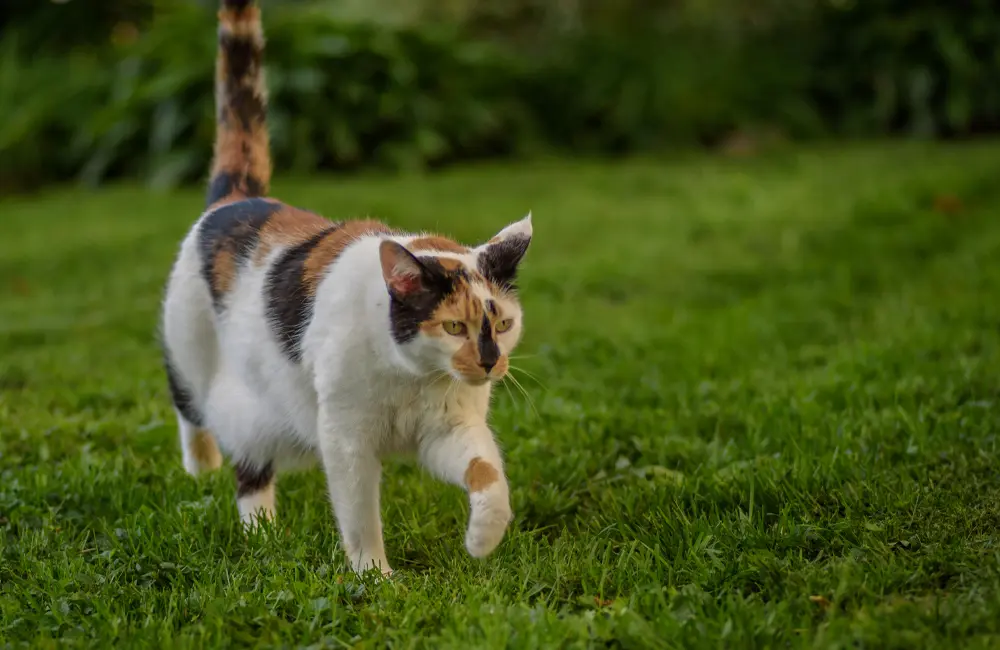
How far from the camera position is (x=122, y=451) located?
4.09 m

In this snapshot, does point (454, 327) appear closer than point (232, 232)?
Yes

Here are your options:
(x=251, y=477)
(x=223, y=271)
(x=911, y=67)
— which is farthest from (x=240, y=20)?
(x=911, y=67)

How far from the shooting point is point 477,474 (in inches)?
113

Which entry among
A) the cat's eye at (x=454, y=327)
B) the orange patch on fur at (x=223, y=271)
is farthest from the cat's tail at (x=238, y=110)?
the cat's eye at (x=454, y=327)

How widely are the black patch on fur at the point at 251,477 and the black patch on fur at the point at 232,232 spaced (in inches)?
20.4

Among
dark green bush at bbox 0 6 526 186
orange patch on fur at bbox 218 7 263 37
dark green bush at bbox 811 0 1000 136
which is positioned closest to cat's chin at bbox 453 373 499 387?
orange patch on fur at bbox 218 7 263 37

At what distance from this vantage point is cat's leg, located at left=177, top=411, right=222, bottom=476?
3875mm

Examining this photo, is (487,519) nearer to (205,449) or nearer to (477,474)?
(477,474)

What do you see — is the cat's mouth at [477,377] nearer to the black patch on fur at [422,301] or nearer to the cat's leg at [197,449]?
the black patch on fur at [422,301]

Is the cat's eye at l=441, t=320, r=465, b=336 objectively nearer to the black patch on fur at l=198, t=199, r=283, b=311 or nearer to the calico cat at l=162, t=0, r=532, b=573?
the calico cat at l=162, t=0, r=532, b=573

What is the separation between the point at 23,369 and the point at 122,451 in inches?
64.1

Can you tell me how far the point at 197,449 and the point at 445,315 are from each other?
59.8 inches

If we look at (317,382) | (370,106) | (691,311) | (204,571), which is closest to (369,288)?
(317,382)

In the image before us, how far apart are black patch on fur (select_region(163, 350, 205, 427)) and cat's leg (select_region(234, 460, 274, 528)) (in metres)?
A: 0.35
